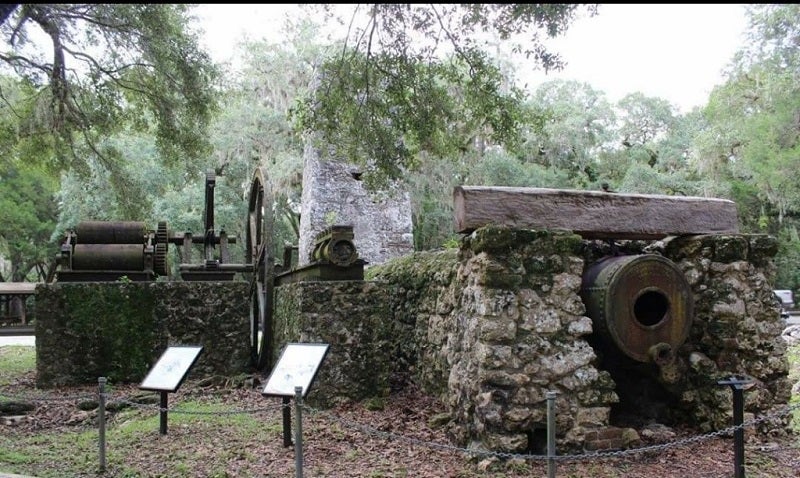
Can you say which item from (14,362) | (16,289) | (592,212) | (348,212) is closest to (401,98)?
(592,212)

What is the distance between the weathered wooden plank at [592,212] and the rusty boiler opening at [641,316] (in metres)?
0.34

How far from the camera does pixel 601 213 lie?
16.8 feet

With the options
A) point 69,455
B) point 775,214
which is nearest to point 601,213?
point 69,455

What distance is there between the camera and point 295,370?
16.0ft

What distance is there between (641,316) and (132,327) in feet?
19.6

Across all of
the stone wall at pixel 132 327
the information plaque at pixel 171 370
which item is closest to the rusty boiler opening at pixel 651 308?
the information plaque at pixel 171 370

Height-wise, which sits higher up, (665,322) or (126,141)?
(126,141)

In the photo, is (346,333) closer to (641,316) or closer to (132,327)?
(641,316)

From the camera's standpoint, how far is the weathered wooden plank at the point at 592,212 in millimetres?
4820

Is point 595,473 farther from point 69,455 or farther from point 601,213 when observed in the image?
point 69,455

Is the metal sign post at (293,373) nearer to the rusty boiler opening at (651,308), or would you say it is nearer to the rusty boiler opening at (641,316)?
the rusty boiler opening at (641,316)

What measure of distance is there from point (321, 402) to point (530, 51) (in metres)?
Result: 3.83

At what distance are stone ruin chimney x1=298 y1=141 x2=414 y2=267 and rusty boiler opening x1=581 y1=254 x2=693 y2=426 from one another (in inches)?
255

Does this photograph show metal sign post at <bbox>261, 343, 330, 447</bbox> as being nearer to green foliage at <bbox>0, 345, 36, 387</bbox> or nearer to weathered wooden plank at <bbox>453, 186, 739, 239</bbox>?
weathered wooden plank at <bbox>453, 186, 739, 239</bbox>
